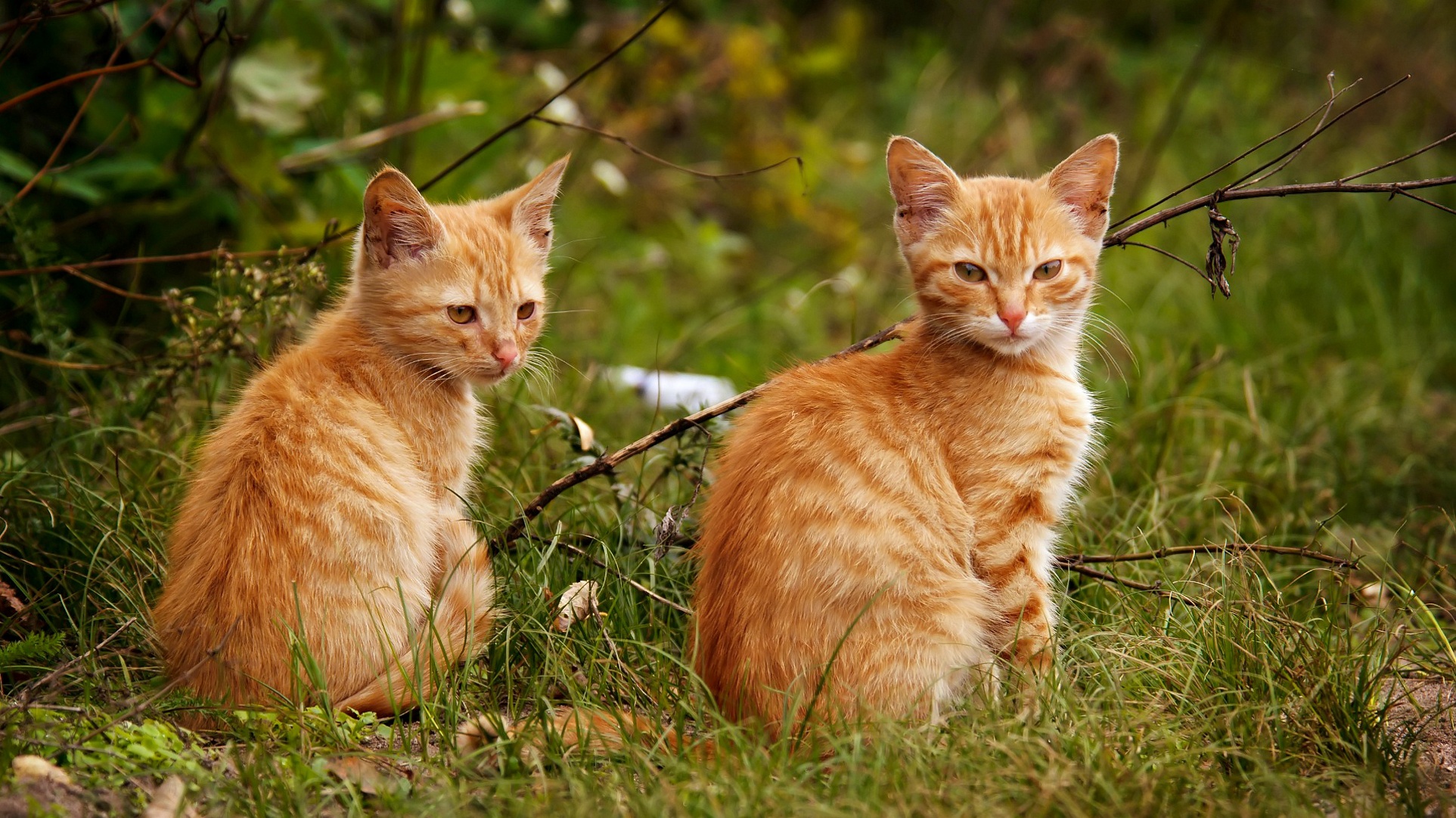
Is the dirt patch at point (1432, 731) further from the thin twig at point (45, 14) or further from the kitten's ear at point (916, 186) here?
the thin twig at point (45, 14)

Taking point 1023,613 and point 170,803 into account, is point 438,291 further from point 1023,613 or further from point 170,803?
point 1023,613

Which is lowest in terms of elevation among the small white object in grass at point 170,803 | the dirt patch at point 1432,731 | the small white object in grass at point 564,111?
the dirt patch at point 1432,731

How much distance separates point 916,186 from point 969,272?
0.90 ft

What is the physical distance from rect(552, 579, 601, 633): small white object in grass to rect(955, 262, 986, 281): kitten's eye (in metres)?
1.23

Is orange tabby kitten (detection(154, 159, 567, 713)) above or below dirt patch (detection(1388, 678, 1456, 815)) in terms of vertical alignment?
above

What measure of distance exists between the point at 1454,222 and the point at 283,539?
256 inches

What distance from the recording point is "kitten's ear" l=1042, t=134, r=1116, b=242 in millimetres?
3031

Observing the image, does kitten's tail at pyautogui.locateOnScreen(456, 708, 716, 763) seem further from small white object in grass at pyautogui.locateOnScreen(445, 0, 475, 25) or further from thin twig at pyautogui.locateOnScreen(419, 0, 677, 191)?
small white object in grass at pyautogui.locateOnScreen(445, 0, 475, 25)

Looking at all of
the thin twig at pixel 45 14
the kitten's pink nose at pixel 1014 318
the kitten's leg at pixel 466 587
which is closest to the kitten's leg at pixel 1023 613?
the kitten's pink nose at pixel 1014 318

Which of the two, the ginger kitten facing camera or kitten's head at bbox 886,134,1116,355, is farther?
kitten's head at bbox 886,134,1116,355

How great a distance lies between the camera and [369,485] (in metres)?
2.72

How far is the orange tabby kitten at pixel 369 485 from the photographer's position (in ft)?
8.48

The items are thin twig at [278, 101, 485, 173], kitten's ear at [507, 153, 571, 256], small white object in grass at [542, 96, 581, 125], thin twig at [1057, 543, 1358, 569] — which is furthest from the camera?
small white object in grass at [542, 96, 581, 125]

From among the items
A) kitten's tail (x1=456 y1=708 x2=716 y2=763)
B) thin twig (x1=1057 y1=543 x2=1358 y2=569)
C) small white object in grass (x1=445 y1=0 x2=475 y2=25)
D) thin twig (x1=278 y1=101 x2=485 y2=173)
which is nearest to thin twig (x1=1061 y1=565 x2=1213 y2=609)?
thin twig (x1=1057 y1=543 x2=1358 y2=569)
